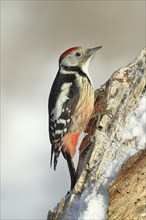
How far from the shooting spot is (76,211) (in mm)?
3955

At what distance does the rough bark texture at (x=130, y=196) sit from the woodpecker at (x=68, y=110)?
1.18 meters

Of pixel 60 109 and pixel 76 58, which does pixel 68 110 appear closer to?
pixel 60 109

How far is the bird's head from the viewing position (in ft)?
18.6

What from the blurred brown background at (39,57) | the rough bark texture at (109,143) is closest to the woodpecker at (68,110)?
the rough bark texture at (109,143)

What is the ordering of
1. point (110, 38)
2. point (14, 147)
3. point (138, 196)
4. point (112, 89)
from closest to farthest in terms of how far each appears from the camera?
point (138, 196)
point (112, 89)
point (14, 147)
point (110, 38)

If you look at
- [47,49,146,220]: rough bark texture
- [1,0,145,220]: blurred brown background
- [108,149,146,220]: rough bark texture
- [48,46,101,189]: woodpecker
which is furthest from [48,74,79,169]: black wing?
[1,0,145,220]: blurred brown background

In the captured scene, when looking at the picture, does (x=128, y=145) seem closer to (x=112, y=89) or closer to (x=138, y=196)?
(x=138, y=196)

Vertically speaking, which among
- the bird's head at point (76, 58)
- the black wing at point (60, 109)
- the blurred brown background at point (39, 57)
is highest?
the bird's head at point (76, 58)

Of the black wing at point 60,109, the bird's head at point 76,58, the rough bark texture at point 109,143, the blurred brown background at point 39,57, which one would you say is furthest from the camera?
the blurred brown background at point 39,57

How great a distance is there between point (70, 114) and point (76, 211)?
1.51m

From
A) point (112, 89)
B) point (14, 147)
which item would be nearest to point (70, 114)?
point (112, 89)

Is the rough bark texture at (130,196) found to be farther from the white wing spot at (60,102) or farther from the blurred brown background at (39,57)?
the blurred brown background at (39,57)

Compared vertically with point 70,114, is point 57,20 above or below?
below

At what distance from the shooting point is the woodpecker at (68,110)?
5.16 m
